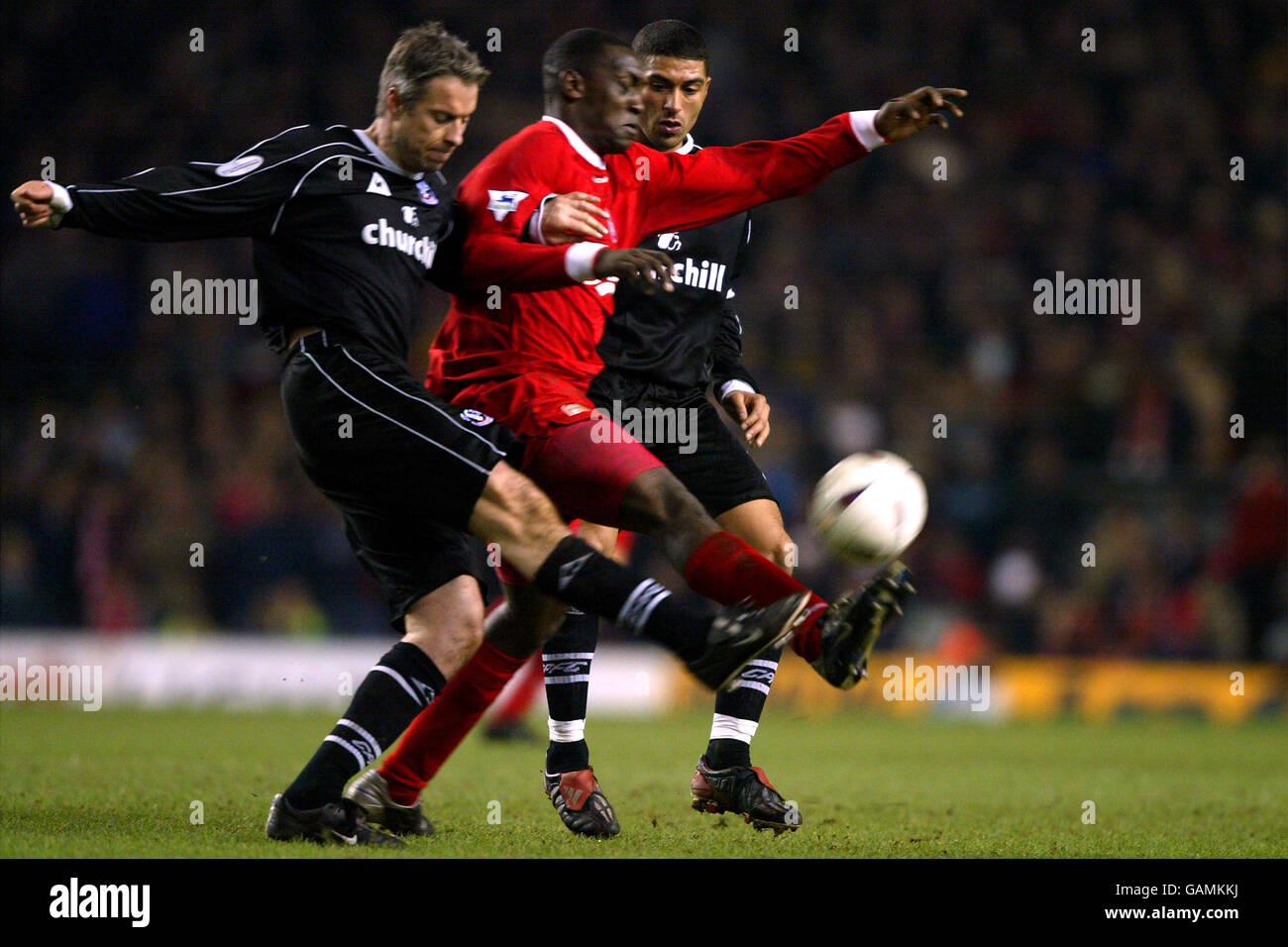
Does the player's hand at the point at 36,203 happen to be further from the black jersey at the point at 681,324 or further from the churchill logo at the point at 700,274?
the churchill logo at the point at 700,274

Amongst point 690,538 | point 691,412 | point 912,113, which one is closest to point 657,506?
point 690,538

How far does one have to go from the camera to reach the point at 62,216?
4000mm

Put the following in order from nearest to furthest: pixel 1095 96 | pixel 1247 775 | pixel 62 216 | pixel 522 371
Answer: pixel 62 216, pixel 522 371, pixel 1247 775, pixel 1095 96

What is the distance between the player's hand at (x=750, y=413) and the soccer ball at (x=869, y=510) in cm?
59

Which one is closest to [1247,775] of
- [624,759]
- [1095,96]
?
[624,759]

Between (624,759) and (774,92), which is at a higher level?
(774,92)

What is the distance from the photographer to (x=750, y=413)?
17.4 feet

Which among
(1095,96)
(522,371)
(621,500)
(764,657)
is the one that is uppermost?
(1095,96)

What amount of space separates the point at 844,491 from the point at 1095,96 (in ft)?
39.4

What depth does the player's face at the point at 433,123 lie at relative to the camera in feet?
14.2

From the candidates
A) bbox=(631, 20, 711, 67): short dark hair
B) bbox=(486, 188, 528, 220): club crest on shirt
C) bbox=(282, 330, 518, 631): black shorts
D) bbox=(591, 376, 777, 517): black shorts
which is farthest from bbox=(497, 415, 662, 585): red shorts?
bbox=(631, 20, 711, 67): short dark hair

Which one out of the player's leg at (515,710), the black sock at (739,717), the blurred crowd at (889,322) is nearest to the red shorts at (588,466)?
the black sock at (739,717)

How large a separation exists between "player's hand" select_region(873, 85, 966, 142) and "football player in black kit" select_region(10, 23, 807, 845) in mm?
1116

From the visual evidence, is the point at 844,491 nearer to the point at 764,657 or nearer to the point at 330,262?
the point at 764,657
